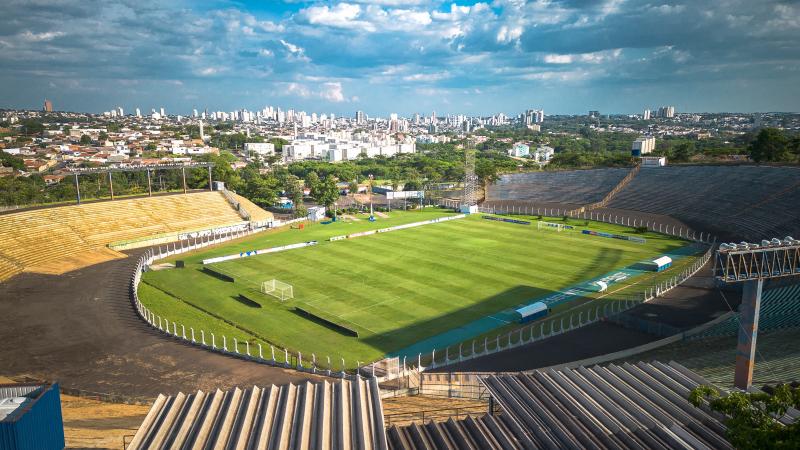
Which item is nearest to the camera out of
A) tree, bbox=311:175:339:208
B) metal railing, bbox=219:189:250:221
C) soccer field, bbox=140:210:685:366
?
soccer field, bbox=140:210:685:366

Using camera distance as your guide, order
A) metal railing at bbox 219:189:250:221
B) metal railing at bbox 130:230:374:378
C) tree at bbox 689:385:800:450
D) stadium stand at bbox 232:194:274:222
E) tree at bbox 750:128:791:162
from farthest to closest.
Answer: tree at bbox 750:128:791:162
stadium stand at bbox 232:194:274:222
metal railing at bbox 219:189:250:221
metal railing at bbox 130:230:374:378
tree at bbox 689:385:800:450

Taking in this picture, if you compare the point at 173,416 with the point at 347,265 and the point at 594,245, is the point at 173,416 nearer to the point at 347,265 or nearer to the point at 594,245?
the point at 347,265

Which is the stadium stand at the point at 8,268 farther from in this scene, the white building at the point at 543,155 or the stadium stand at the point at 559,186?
the white building at the point at 543,155

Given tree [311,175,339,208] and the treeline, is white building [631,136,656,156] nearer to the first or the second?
the treeline

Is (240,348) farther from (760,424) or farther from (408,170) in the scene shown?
(408,170)

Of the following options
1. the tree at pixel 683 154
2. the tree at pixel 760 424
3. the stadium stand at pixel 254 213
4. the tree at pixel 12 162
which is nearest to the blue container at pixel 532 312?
the tree at pixel 760 424

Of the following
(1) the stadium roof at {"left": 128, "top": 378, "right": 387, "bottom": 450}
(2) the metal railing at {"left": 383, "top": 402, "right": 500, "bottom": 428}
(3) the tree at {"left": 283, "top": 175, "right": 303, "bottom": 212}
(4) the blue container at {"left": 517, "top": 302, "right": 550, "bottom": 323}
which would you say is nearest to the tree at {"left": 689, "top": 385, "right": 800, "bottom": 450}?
(1) the stadium roof at {"left": 128, "top": 378, "right": 387, "bottom": 450}
